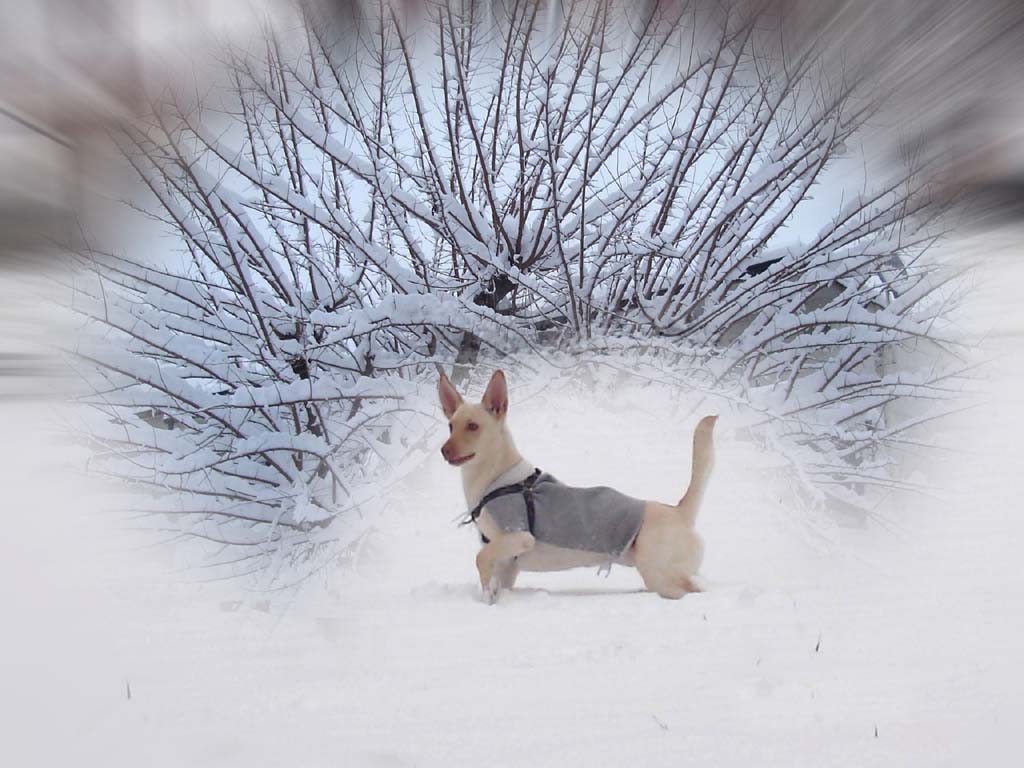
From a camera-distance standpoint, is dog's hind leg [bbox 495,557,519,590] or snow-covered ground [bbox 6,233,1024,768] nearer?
snow-covered ground [bbox 6,233,1024,768]

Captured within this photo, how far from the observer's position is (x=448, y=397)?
598mm

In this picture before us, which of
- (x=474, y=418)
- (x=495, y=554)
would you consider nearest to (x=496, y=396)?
(x=474, y=418)

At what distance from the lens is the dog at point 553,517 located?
0.61 metres

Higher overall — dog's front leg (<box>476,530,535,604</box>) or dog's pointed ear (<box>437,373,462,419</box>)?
dog's pointed ear (<box>437,373,462,419</box>)

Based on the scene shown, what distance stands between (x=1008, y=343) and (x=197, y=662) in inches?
35.5

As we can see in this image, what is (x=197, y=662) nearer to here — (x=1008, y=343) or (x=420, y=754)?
(x=420, y=754)

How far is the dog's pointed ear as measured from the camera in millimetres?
593

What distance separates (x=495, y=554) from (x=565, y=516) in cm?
7

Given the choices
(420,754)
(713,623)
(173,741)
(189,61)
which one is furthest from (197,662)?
(189,61)

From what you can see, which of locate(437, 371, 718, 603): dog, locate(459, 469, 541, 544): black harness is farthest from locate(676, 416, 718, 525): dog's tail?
locate(459, 469, 541, 544): black harness

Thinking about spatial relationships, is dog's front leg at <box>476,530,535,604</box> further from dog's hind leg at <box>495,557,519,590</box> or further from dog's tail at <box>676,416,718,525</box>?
dog's tail at <box>676,416,718,525</box>

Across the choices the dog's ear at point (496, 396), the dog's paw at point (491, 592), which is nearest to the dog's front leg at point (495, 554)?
the dog's paw at point (491, 592)

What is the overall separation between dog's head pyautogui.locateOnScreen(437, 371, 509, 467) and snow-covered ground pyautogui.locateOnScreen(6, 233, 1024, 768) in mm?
41

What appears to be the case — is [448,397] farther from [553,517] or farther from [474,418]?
[553,517]
